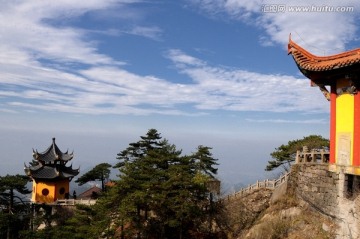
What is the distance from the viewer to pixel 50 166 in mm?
45469

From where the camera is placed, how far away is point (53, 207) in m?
42.6

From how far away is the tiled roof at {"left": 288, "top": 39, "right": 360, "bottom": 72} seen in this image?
13056 millimetres

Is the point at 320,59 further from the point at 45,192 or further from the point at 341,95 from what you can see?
the point at 45,192

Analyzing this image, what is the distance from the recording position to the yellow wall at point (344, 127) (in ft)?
45.1

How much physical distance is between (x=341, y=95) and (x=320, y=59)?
6.26ft

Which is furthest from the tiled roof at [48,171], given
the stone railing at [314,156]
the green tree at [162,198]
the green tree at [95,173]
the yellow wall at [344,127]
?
the yellow wall at [344,127]

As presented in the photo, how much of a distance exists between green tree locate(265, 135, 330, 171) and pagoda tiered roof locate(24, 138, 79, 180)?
26972 millimetres

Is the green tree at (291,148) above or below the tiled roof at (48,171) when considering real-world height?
above

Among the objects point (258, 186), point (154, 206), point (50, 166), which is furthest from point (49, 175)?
point (258, 186)

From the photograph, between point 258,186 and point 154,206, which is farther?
point 258,186

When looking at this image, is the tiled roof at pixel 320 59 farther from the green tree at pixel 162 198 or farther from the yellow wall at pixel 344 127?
the green tree at pixel 162 198

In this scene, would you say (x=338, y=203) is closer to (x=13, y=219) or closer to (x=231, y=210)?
(x=231, y=210)

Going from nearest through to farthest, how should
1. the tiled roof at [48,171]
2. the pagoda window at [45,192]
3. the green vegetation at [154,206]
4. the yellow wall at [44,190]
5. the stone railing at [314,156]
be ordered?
the stone railing at [314,156] < the green vegetation at [154,206] < the tiled roof at [48,171] < the yellow wall at [44,190] < the pagoda window at [45,192]

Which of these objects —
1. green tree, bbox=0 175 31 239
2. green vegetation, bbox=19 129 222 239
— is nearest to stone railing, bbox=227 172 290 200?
green vegetation, bbox=19 129 222 239
